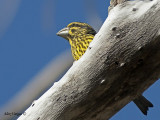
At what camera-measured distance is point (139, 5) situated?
2.46 metres

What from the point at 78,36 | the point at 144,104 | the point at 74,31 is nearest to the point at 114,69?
the point at 144,104

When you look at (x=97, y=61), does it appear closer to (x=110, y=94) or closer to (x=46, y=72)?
(x=110, y=94)

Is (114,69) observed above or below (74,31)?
below

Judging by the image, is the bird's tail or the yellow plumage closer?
the bird's tail

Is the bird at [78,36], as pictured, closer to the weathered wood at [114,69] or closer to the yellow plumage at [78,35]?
the yellow plumage at [78,35]

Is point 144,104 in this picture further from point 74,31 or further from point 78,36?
point 74,31

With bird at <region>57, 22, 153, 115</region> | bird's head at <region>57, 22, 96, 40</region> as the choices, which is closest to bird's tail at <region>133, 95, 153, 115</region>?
bird at <region>57, 22, 153, 115</region>

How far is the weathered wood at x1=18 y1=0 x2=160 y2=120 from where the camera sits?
2326mm

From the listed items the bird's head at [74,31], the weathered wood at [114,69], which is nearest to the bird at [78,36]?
the bird's head at [74,31]

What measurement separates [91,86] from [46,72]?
1298 millimetres

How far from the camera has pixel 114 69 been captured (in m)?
2.36

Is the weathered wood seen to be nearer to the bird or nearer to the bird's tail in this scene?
the bird's tail

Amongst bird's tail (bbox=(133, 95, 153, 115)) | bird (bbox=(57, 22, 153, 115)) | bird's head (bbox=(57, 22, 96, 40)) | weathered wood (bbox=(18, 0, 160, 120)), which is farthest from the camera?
bird's head (bbox=(57, 22, 96, 40))

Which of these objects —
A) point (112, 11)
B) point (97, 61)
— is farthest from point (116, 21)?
point (97, 61)
